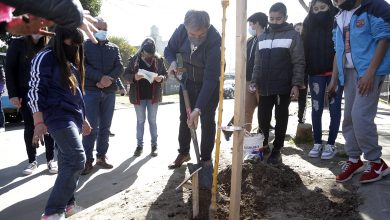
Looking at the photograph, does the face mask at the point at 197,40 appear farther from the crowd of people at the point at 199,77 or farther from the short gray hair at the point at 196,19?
the short gray hair at the point at 196,19

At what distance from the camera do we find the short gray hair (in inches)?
151

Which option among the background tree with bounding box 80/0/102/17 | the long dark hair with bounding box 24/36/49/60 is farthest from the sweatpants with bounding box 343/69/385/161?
the background tree with bounding box 80/0/102/17

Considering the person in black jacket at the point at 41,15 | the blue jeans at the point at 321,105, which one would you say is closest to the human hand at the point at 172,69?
the blue jeans at the point at 321,105

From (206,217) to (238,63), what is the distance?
1.31 m

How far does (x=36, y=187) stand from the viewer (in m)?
4.43

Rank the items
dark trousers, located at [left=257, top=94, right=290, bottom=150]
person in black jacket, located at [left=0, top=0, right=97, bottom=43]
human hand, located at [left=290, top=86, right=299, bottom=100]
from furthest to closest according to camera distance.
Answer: dark trousers, located at [left=257, top=94, right=290, bottom=150], human hand, located at [left=290, top=86, right=299, bottom=100], person in black jacket, located at [left=0, top=0, right=97, bottom=43]

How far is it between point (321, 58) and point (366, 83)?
4.38 feet

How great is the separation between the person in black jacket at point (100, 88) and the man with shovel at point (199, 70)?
0.92 metres

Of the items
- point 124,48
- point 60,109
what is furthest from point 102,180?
point 124,48

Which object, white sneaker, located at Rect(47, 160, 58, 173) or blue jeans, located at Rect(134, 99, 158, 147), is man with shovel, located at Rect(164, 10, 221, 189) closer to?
blue jeans, located at Rect(134, 99, 158, 147)

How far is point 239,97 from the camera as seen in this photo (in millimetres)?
2516

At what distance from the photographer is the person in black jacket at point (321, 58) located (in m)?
4.65

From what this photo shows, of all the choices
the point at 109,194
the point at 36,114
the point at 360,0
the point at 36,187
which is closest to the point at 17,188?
the point at 36,187

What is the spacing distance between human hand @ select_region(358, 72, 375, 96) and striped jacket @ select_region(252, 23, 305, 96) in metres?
1.06
